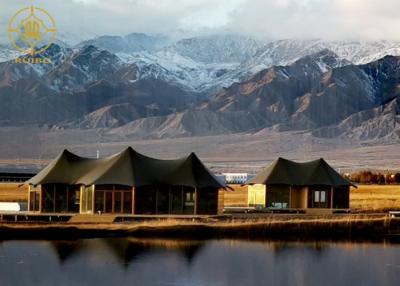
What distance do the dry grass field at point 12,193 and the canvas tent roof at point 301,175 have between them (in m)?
22.0

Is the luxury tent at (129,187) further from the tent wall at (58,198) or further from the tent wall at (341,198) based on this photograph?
the tent wall at (341,198)

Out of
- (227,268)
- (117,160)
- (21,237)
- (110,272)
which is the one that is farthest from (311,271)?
(117,160)

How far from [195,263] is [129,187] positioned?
18226 millimetres

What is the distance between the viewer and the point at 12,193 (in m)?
94.6

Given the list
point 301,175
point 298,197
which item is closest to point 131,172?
point 298,197

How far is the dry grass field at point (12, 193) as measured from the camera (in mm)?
85512

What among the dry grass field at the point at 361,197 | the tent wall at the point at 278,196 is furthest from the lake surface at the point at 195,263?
the dry grass field at the point at 361,197

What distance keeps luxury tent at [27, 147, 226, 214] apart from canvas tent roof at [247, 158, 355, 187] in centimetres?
882

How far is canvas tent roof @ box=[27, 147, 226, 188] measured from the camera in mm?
64125

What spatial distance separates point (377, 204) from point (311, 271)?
34.9m

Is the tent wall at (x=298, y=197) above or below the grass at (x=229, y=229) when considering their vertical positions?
above

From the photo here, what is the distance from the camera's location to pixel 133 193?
209 feet

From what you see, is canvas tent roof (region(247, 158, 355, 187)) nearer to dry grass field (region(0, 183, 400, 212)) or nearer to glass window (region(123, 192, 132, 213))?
dry grass field (region(0, 183, 400, 212))

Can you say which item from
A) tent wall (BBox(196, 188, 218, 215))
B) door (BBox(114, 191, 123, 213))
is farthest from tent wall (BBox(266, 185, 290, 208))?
door (BBox(114, 191, 123, 213))
